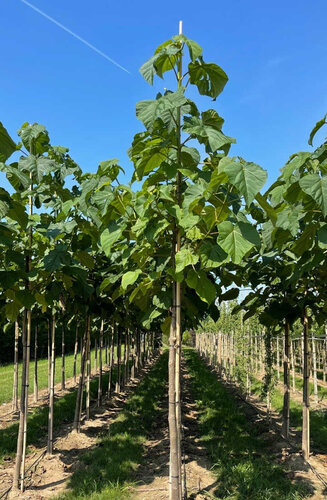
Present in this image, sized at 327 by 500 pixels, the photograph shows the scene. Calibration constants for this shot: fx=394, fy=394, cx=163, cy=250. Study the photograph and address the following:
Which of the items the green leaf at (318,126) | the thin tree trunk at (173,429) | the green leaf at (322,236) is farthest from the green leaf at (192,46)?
the thin tree trunk at (173,429)

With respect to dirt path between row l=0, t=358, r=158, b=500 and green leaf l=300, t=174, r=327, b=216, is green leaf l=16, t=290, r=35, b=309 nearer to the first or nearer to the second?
dirt path between row l=0, t=358, r=158, b=500

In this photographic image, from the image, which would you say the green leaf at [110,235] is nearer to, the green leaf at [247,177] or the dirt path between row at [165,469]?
the green leaf at [247,177]

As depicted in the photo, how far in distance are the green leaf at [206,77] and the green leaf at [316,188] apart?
756 mm

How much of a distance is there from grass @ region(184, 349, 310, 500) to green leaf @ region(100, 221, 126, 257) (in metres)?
2.98

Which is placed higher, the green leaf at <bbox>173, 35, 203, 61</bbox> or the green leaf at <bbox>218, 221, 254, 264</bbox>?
the green leaf at <bbox>173, 35, 203, 61</bbox>

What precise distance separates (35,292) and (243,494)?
112 inches

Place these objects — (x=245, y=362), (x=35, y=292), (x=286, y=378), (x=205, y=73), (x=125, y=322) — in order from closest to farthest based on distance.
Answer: (x=205, y=73), (x=35, y=292), (x=286, y=378), (x=125, y=322), (x=245, y=362)

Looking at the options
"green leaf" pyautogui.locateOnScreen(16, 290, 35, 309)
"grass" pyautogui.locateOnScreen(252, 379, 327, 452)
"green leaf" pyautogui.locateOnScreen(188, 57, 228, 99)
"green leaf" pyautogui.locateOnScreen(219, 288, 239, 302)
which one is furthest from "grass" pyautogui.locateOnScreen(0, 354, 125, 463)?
"green leaf" pyautogui.locateOnScreen(188, 57, 228, 99)

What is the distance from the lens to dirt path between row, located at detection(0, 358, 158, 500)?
4148 millimetres

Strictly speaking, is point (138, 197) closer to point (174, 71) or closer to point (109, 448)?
point (174, 71)

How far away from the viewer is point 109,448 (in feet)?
17.7

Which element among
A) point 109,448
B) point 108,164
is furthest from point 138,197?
point 109,448

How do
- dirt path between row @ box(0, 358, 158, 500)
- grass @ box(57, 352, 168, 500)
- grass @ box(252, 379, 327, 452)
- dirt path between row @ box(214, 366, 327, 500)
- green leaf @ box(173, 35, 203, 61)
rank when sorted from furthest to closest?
1. grass @ box(252, 379, 327, 452)
2. dirt path between row @ box(214, 366, 327, 500)
3. dirt path between row @ box(0, 358, 158, 500)
4. grass @ box(57, 352, 168, 500)
5. green leaf @ box(173, 35, 203, 61)

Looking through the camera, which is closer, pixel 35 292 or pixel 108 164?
pixel 108 164
